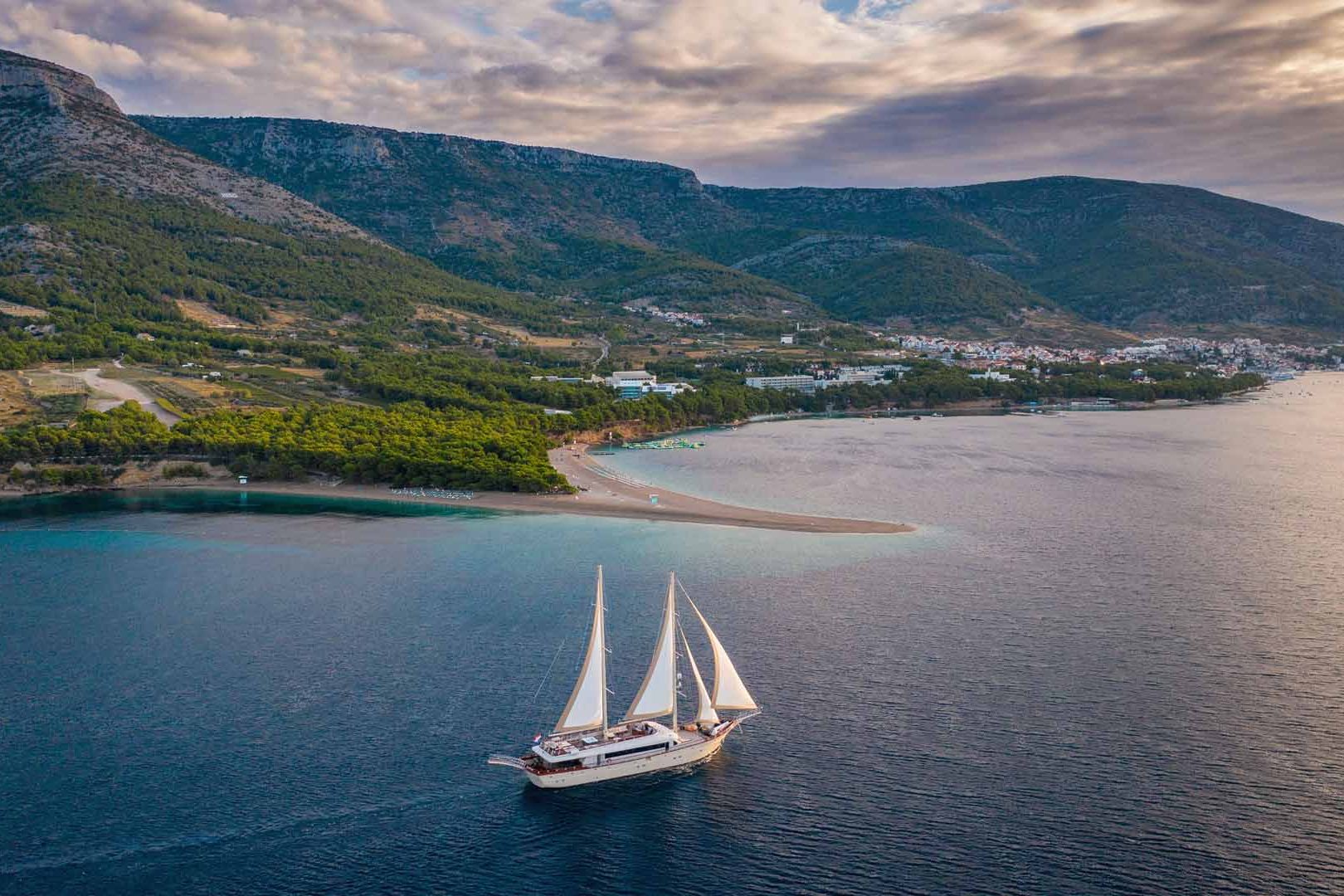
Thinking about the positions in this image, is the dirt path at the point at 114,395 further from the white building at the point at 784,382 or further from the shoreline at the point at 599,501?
the white building at the point at 784,382

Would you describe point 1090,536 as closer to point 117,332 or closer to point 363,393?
point 363,393

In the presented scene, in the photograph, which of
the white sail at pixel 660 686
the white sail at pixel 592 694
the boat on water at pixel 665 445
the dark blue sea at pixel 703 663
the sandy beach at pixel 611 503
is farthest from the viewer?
the boat on water at pixel 665 445

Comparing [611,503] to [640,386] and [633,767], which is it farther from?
[640,386]

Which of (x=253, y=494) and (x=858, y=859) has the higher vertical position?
(x=253, y=494)

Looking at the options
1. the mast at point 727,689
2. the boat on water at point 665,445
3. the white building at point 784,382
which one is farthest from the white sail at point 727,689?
the white building at point 784,382

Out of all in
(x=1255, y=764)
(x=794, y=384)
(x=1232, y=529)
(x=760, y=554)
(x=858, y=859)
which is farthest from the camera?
(x=794, y=384)

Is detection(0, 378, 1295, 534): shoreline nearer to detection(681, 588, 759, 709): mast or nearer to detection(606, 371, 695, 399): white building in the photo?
detection(681, 588, 759, 709): mast

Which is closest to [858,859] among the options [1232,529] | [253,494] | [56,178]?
[1232,529]
